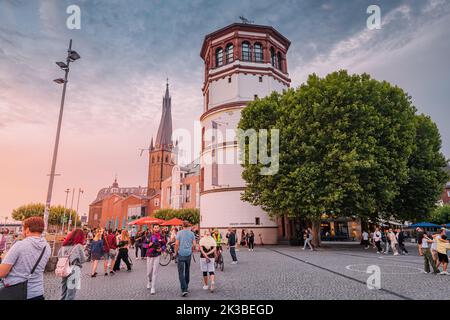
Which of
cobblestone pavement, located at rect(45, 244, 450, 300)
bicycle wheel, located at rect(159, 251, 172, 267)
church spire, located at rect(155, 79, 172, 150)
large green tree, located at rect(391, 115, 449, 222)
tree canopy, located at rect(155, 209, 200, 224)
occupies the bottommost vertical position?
bicycle wheel, located at rect(159, 251, 172, 267)

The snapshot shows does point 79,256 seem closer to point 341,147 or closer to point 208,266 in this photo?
point 208,266

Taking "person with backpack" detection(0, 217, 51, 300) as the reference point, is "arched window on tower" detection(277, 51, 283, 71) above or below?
above

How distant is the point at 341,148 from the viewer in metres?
21.1

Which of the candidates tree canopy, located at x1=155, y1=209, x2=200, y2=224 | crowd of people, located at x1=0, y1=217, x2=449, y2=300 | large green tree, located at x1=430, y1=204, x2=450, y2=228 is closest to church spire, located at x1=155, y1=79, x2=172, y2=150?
tree canopy, located at x1=155, y1=209, x2=200, y2=224

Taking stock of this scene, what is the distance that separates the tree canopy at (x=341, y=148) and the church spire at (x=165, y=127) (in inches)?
3635

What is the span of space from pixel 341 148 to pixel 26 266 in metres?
20.8

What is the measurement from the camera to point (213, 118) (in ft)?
120

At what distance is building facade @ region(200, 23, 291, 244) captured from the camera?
32844 millimetres

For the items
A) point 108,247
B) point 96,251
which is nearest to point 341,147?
point 108,247

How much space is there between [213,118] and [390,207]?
22.2 m

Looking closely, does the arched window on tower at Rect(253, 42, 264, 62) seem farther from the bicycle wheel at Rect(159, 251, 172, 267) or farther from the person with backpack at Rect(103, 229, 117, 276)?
the person with backpack at Rect(103, 229, 117, 276)

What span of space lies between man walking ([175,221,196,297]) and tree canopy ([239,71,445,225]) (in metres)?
14.4
